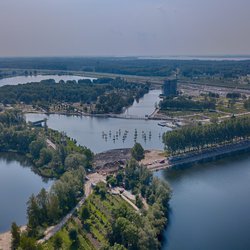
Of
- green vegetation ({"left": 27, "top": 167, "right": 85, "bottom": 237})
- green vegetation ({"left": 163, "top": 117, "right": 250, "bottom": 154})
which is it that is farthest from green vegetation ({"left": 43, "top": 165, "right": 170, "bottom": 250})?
green vegetation ({"left": 163, "top": 117, "right": 250, "bottom": 154})

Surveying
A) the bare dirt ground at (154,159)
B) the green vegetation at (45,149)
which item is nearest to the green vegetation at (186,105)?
the bare dirt ground at (154,159)

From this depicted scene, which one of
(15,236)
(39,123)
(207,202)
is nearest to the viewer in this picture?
(15,236)

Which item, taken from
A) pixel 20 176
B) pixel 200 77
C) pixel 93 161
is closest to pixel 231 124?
pixel 93 161

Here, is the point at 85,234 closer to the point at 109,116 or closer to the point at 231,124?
the point at 231,124

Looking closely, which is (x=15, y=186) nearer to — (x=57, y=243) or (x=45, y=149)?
(x=45, y=149)

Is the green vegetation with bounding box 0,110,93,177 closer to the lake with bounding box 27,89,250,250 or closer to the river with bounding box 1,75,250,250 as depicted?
the river with bounding box 1,75,250,250

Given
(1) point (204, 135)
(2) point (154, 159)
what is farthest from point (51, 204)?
(1) point (204, 135)

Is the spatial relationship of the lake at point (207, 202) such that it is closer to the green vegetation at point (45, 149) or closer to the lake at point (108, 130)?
the lake at point (108, 130)
